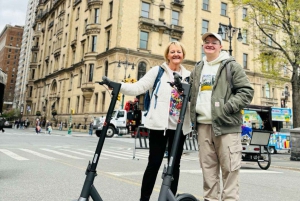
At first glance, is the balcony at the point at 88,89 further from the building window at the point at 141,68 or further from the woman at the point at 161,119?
the woman at the point at 161,119

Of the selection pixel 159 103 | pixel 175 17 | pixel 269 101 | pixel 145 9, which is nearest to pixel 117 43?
pixel 145 9

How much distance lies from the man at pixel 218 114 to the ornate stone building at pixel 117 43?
28682mm

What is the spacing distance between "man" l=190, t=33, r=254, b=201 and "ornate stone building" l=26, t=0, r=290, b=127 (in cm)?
2868

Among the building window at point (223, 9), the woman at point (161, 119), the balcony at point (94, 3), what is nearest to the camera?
the woman at point (161, 119)

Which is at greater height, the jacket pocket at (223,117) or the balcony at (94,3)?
the balcony at (94,3)

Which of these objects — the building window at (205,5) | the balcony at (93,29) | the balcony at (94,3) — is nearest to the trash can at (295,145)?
the balcony at (93,29)

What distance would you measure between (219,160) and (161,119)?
2.75ft

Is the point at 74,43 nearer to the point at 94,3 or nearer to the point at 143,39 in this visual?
the point at 94,3

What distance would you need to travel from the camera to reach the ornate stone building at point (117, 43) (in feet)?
117

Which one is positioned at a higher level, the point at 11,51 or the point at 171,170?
the point at 11,51

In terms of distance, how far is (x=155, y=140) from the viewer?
138 inches

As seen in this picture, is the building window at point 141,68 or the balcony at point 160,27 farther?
the balcony at point 160,27

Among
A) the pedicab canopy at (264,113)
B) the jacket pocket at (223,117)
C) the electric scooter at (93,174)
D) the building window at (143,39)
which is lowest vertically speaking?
the electric scooter at (93,174)

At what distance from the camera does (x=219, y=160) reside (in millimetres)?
3352
